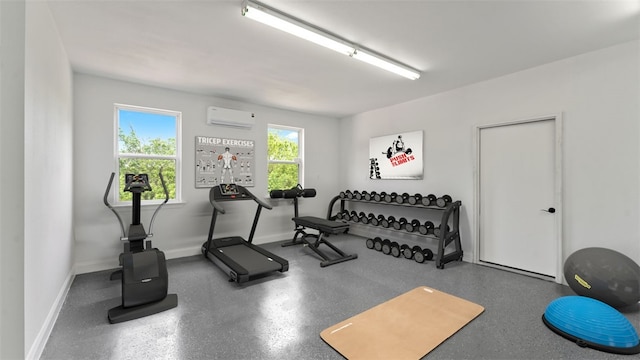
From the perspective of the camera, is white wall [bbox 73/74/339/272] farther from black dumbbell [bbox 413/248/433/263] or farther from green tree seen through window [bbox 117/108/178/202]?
black dumbbell [bbox 413/248/433/263]

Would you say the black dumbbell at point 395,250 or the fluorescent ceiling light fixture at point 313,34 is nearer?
the fluorescent ceiling light fixture at point 313,34

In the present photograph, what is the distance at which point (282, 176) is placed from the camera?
578 centimetres

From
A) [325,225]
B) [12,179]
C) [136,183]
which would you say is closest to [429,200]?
[325,225]

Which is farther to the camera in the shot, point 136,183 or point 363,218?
point 363,218

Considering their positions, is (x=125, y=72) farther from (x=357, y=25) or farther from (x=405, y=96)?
(x=405, y=96)

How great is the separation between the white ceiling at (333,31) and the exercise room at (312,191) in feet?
0.09

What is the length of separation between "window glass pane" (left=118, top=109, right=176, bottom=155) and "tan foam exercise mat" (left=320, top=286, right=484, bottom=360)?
3829 mm

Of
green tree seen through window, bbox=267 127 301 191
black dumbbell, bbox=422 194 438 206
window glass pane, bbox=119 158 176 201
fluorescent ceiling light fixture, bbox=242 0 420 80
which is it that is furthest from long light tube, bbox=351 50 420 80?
window glass pane, bbox=119 158 176 201

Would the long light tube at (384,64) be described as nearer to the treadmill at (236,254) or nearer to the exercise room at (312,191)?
the exercise room at (312,191)

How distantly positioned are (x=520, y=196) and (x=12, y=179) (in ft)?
16.8

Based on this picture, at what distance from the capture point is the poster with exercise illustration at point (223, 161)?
4652 millimetres

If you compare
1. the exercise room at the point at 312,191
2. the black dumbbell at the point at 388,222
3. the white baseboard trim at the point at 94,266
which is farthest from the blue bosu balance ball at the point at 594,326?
the white baseboard trim at the point at 94,266

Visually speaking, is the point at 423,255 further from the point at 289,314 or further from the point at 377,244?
the point at 289,314

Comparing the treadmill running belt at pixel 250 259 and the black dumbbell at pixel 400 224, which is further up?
the black dumbbell at pixel 400 224
